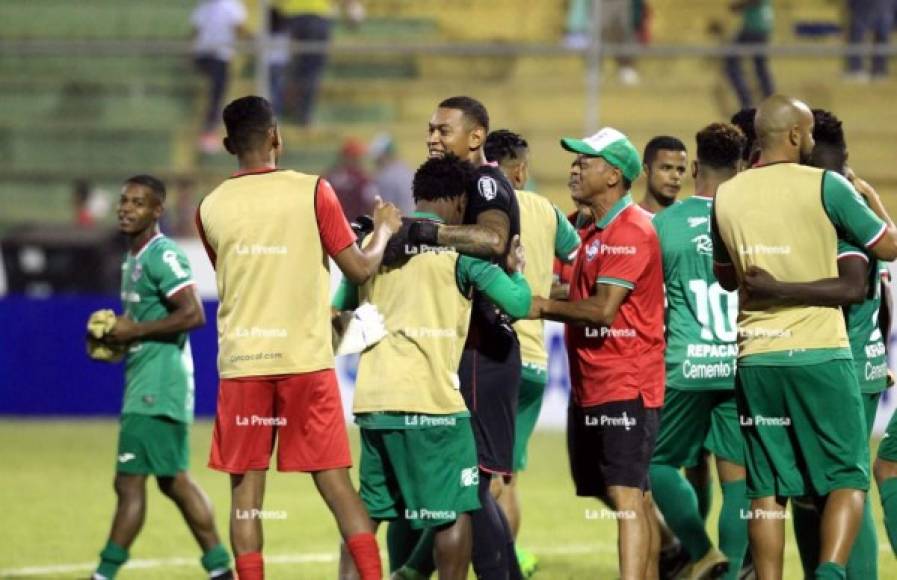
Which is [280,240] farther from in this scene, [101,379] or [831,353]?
[101,379]

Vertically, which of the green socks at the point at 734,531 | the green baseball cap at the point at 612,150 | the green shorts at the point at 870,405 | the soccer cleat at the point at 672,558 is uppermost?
the green baseball cap at the point at 612,150

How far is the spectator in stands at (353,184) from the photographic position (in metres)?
18.2

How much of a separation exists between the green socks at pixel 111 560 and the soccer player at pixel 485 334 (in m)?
2.16

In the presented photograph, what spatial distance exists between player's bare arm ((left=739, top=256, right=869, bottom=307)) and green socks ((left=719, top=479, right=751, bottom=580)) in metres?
1.53

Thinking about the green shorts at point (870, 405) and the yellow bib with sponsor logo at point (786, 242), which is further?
the green shorts at point (870, 405)

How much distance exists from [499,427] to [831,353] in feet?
5.37

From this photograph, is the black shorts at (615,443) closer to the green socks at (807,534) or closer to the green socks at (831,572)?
the green socks at (807,534)

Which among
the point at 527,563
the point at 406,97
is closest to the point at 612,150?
the point at 527,563

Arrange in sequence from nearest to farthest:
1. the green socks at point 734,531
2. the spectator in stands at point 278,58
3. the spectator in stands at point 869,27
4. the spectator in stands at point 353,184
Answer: the green socks at point 734,531
the spectator in stands at point 869,27
the spectator in stands at point 353,184
the spectator in stands at point 278,58

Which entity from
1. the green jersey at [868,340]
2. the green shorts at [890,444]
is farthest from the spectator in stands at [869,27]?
the green shorts at [890,444]

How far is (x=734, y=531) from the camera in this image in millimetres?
8688

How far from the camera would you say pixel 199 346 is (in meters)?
17.2

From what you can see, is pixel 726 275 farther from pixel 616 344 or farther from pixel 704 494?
pixel 704 494

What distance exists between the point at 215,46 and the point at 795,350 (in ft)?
39.7
